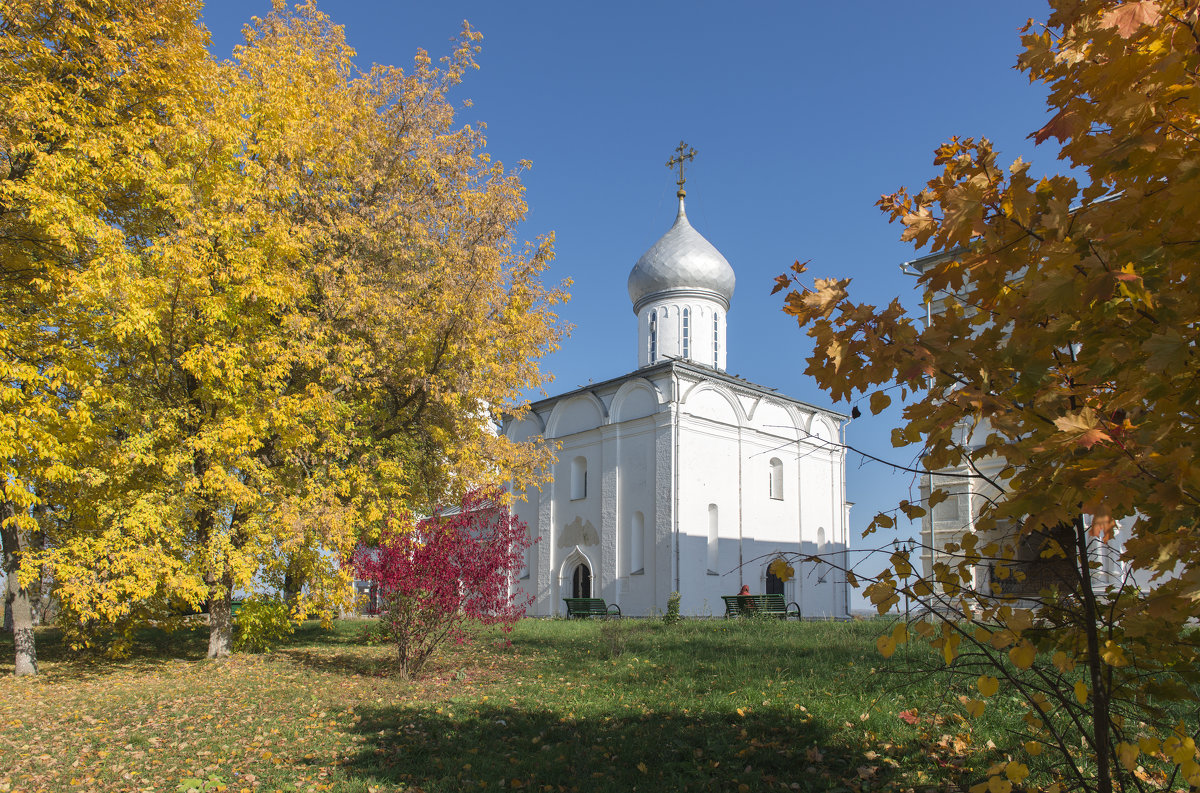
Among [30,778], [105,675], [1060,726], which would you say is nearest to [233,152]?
[105,675]

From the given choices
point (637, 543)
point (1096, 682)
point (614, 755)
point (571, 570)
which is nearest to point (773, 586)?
point (637, 543)

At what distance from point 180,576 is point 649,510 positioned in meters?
15.7

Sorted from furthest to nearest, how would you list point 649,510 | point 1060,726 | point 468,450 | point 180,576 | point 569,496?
point 569,496, point 649,510, point 468,450, point 180,576, point 1060,726

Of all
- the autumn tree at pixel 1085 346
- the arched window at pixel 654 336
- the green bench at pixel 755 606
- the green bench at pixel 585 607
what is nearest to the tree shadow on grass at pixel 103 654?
the green bench at pixel 585 607

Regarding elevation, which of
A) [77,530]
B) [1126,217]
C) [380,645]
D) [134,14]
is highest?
[134,14]

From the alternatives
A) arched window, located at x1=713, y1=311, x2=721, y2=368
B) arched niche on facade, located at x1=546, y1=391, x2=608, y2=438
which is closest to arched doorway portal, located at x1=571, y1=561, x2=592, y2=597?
arched niche on facade, located at x1=546, y1=391, x2=608, y2=438

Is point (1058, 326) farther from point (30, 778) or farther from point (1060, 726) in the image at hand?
point (30, 778)

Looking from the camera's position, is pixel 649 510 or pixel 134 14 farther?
pixel 649 510

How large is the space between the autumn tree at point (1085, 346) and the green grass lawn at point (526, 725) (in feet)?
4.18

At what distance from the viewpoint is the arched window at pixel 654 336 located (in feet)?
91.1

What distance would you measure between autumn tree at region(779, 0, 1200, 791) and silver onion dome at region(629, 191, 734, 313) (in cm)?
2561

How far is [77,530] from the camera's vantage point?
11.7m

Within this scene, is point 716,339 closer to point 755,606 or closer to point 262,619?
point 755,606

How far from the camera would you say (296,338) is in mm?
12594
